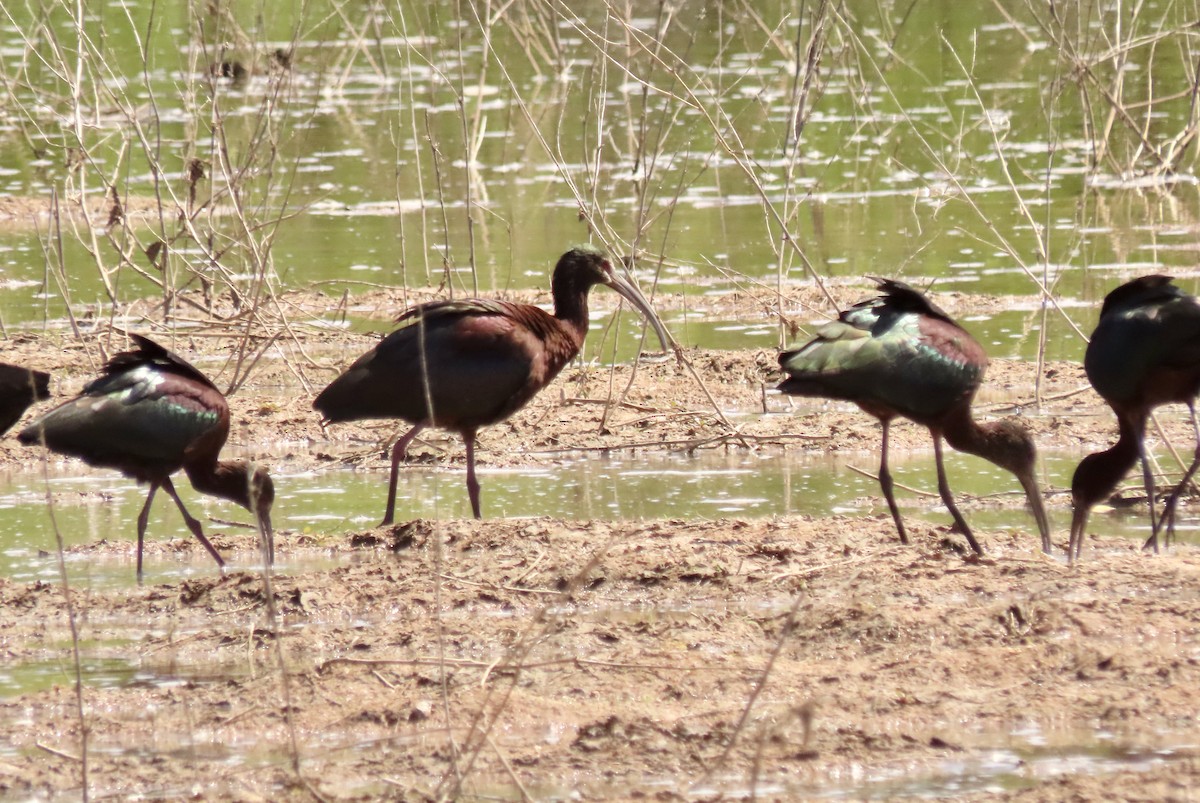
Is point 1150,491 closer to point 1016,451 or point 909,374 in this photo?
point 1016,451

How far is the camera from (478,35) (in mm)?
24125

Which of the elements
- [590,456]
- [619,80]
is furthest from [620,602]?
[619,80]

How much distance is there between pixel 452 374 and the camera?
303 inches

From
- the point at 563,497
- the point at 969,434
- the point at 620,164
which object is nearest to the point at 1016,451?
the point at 969,434

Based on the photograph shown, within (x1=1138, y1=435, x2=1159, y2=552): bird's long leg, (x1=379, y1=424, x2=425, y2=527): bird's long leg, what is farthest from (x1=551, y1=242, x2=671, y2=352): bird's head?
(x1=1138, y1=435, x2=1159, y2=552): bird's long leg

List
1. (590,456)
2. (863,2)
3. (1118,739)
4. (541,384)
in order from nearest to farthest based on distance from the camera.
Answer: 1. (1118,739)
2. (541,384)
3. (590,456)
4. (863,2)

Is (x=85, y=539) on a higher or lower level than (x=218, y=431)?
lower

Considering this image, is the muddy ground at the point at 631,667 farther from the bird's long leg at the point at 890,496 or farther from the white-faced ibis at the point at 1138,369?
the white-faced ibis at the point at 1138,369

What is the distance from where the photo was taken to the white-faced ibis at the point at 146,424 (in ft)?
23.2

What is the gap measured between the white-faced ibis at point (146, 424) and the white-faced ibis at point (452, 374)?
0.56 m

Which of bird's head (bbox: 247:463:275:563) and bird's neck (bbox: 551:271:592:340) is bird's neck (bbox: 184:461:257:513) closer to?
bird's head (bbox: 247:463:275:563)

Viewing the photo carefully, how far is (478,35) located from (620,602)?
18.5 meters

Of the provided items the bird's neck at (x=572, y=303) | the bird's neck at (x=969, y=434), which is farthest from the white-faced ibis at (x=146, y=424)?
the bird's neck at (x=969, y=434)

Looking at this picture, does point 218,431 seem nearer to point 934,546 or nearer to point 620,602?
point 620,602
